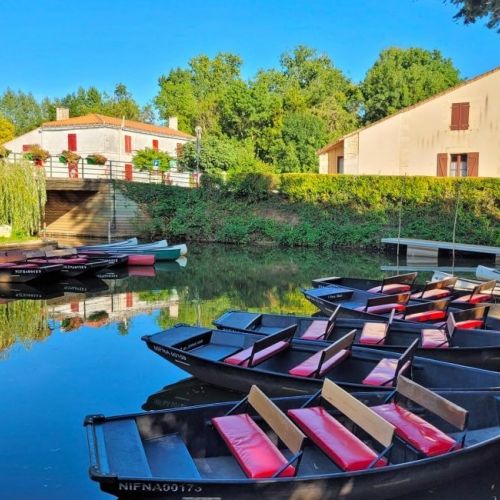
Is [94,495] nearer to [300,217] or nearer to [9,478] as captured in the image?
[9,478]

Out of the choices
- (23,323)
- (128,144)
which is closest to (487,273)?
(23,323)

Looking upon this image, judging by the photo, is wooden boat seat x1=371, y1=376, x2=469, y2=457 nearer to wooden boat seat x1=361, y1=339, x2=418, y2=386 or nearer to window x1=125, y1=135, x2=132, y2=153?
wooden boat seat x1=361, y1=339, x2=418, y2=386

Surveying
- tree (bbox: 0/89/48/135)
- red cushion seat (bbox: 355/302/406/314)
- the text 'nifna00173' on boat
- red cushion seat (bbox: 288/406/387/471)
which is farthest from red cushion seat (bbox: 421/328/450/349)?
tree (bbox: 0/89/48/135)

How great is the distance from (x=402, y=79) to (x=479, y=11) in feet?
109

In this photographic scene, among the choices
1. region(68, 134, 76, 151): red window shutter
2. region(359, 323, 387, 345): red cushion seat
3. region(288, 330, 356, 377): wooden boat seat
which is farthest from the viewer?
region(68, 134, 76, 151): red window shutter

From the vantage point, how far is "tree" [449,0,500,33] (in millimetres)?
10156

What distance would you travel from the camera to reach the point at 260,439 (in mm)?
4391

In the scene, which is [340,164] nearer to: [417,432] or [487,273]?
[487,273]

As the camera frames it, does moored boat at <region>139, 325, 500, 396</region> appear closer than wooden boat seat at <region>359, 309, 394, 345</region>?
Yes

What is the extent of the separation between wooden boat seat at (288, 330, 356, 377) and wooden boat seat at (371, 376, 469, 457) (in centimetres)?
114

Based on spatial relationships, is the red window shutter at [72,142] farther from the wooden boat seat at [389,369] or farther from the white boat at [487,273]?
the wooden boat seat at [389,369]

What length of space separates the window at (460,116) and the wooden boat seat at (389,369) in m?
25.0

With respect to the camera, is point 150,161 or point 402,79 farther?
point 402,79

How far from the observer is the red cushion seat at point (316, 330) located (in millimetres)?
7703
